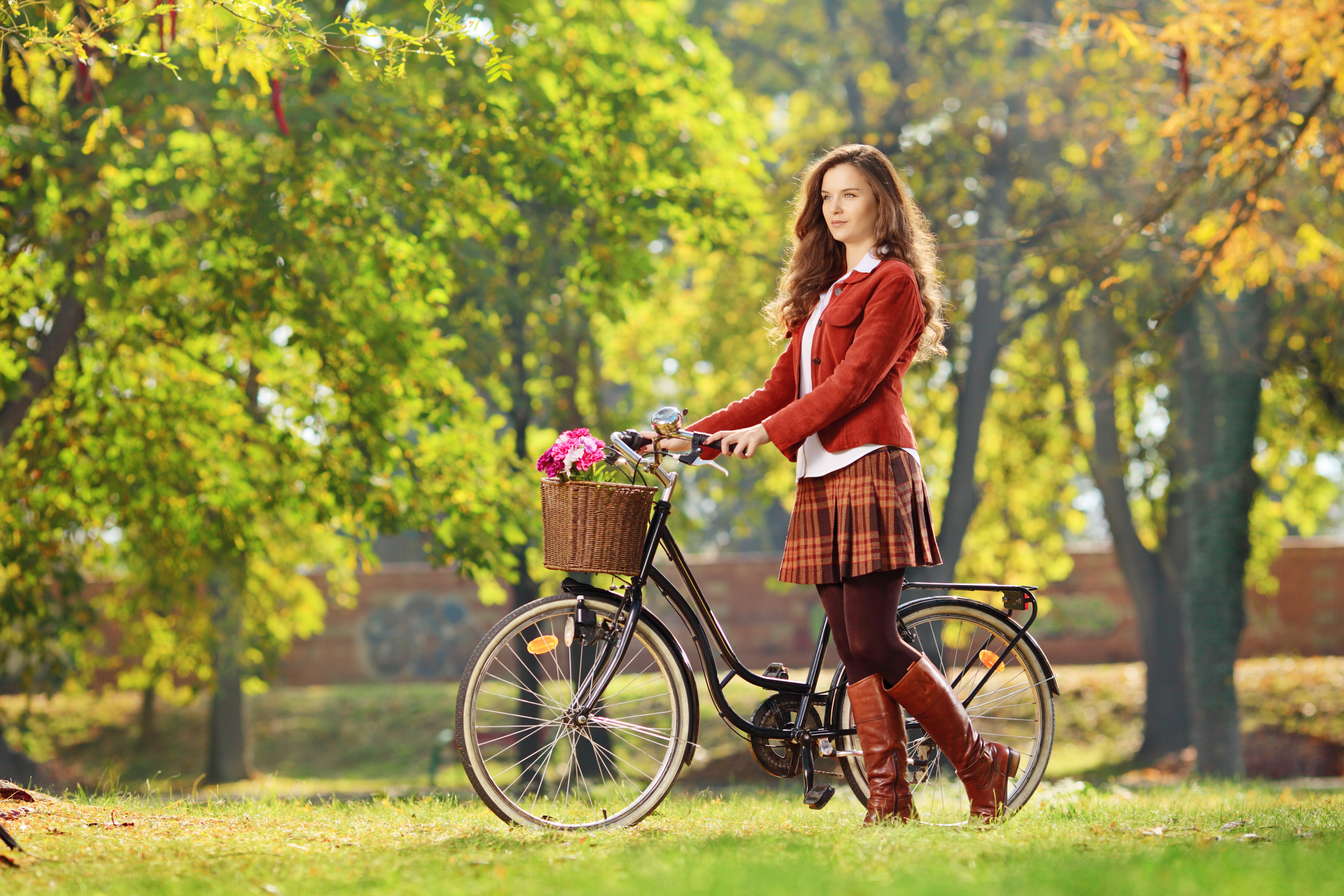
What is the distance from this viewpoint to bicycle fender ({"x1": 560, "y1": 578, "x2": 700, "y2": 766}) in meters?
3.64

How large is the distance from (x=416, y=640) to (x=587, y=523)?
617 inches

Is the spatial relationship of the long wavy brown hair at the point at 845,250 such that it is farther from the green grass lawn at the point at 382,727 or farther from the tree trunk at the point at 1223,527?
the green grass lawn at the point at 382,727

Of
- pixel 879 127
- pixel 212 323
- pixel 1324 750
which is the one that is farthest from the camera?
pixel 1324 750

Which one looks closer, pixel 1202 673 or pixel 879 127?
pixel 1202 673

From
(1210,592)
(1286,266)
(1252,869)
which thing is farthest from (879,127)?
(1252,869)

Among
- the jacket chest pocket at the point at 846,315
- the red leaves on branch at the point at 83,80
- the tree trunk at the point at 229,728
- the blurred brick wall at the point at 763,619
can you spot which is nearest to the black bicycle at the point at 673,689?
the jacket chest pocket at the point at 846,315

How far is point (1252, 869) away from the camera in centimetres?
283

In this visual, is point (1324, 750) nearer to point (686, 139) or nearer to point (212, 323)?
point (686, 139)

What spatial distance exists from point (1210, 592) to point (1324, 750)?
177 inches

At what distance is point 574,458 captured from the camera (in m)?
3.55

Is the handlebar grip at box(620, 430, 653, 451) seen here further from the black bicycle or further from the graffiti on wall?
the graffiti on wall

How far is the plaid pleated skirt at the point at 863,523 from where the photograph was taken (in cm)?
351

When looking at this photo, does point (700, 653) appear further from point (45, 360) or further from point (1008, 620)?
point (45, 360)

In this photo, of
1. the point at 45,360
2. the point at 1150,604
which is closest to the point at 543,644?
the point at 45,360
